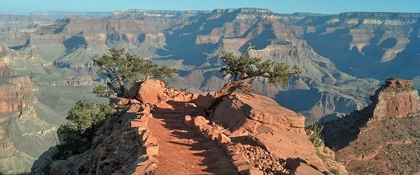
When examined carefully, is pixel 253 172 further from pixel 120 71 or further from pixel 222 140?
pixel 120 71

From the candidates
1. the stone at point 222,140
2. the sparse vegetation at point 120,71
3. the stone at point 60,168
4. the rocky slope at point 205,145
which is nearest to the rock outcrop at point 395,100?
the sparse vegetation at point 120,71

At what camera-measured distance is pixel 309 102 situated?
199m

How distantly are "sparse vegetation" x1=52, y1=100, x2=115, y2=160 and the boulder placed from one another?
296 centimetres

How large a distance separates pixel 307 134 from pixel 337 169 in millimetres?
5214

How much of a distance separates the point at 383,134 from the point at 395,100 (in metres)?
7.50

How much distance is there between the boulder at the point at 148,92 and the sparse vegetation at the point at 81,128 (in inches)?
116

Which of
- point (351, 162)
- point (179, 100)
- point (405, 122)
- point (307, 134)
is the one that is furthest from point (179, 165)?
point (405, 122)

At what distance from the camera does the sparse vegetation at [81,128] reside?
102 ft

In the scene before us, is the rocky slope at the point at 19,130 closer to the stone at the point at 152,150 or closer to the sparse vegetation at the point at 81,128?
the sparse vegetation at the point at 81,128

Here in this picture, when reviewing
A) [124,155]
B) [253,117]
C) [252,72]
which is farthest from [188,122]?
[252,72]

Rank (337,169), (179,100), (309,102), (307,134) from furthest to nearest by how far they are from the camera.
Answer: (309,102), (179,100), (307,134), (337,169)

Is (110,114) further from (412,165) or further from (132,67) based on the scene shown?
(412,165)

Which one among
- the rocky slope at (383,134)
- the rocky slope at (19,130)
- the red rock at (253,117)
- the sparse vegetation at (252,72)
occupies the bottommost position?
the rocky slope at (19,130)

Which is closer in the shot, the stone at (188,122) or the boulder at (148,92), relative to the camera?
the stone at (188,122)
